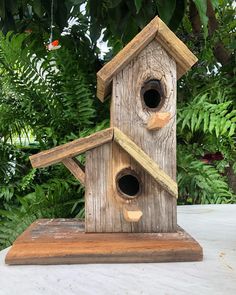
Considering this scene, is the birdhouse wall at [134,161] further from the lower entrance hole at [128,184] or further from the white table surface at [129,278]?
the white table surface at [129,278]

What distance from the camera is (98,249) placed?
0.76 m

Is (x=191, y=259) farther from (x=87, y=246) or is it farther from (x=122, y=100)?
(x=122, y=100)

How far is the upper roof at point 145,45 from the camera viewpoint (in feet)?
2.91

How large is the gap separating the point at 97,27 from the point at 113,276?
1.11 m

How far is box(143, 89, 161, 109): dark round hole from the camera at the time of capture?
952 millimetres

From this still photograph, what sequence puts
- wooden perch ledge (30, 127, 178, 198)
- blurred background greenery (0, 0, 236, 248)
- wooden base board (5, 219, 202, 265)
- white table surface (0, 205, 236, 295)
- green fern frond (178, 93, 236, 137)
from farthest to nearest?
green fern frond (178, 93, 236, 137), blurred background greenery (0, 0, 236, 248), wooden perch ledge (30, 127, 178, 198), wooden base board (5, 219, 202, 265), white table surface (0, 205, 236, 295)

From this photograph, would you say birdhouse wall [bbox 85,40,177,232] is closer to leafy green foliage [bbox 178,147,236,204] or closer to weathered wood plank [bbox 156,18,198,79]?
weathered wood plank [bbox 156,18,198,79]

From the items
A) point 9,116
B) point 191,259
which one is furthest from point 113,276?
point 9,116

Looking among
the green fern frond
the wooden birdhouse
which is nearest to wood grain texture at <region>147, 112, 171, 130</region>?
the wooden birdhouse

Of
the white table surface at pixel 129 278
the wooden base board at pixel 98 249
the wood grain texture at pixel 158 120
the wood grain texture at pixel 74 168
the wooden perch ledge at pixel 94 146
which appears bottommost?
the white table surface at pixel 129 278

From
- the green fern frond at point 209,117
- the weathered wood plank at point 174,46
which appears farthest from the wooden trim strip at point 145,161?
the green fern frond at point 209,117

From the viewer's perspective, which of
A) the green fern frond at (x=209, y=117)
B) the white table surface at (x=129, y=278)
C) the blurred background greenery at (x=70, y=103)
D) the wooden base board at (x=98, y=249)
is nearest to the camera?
the white table surface at (x=129, y=278)

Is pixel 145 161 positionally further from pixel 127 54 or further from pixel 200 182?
pixel 200 182

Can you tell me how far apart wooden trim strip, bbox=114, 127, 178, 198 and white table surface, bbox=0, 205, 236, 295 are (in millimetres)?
154
